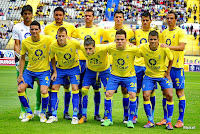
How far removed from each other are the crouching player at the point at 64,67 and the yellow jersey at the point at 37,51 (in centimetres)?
20

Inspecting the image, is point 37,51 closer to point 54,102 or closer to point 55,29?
point 55,29

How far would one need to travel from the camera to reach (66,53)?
26.0 feet

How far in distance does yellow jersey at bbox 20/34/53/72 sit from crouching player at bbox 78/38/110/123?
2.86 ft

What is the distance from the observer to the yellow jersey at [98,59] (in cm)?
780

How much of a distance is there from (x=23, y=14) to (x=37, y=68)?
4.70 ft

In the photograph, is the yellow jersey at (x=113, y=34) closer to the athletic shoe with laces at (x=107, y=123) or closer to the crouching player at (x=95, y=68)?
the crouching player at (x=95, y=68)

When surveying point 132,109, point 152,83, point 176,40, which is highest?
point 176,40

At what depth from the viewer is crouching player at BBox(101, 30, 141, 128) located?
7.50 m

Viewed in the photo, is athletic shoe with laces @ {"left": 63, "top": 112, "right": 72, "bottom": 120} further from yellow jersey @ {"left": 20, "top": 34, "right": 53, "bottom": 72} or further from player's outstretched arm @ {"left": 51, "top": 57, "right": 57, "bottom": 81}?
yellow jersey @ {"left": 20, "top": 34, "right": 53, "bottom": 72}

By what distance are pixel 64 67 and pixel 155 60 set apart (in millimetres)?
2145

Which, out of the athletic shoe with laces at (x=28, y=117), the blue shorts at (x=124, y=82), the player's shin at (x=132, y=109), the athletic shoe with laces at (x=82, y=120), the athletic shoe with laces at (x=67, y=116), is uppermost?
the blue shorts at (x=124, y=82)

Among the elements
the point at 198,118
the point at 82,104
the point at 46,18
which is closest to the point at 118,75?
the point at 82,104

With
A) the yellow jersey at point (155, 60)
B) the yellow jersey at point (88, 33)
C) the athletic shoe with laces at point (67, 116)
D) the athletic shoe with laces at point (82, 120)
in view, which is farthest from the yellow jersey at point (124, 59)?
the athletic shoe with laces at point (67, 116)

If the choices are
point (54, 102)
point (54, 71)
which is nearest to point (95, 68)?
point (54, 71)
